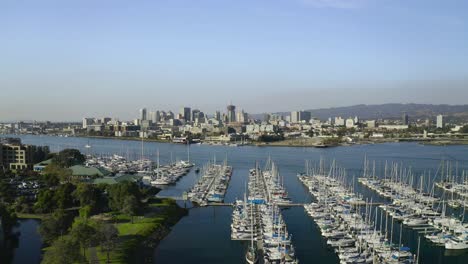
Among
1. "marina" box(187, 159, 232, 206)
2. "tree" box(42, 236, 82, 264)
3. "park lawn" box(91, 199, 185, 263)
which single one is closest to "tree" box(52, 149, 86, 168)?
"marina" box(187, 159, 232, 206)

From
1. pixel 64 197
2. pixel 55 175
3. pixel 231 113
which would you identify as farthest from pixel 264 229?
pixel 231 113

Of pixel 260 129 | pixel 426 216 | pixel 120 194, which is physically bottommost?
pixel 426 216

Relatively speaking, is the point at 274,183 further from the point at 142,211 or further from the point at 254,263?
the point at 254,263

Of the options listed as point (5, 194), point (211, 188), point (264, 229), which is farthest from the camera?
point (211, 188)

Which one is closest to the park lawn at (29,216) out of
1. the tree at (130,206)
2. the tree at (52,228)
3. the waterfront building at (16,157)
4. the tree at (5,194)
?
the tree at (5,194)

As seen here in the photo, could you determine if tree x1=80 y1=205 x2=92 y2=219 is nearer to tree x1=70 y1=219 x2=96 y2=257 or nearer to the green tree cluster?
the green tree cluster

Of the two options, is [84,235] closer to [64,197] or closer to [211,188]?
[64,197]
